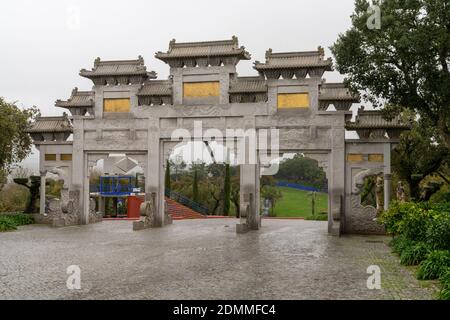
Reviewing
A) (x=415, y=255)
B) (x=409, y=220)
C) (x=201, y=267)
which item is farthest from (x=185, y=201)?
(x=415, y=255)

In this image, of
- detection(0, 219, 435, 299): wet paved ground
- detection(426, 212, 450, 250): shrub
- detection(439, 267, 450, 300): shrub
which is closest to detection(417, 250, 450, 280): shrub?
detection(0, 219, 435, 299): wet paved ground

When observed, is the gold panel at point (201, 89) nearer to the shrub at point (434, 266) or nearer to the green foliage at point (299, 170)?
the shrub at point (434, 266)

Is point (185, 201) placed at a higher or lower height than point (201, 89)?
lower

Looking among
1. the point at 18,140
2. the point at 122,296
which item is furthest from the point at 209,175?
the point at 122,296

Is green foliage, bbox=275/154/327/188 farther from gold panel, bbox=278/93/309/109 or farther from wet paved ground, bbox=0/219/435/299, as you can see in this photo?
wet paved ground, bbox=0/219/435/299

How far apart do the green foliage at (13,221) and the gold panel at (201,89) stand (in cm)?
1030

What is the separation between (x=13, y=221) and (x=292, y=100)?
1490 cm

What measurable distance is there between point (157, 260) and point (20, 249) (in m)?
5.47

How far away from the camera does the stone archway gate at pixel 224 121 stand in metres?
21.9

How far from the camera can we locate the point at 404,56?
17.4 metres

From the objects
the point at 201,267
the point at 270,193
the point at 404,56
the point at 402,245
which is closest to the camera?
the point at 201,267

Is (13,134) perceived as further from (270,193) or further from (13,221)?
(270,193)

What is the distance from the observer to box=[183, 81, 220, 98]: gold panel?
77.4 feet
